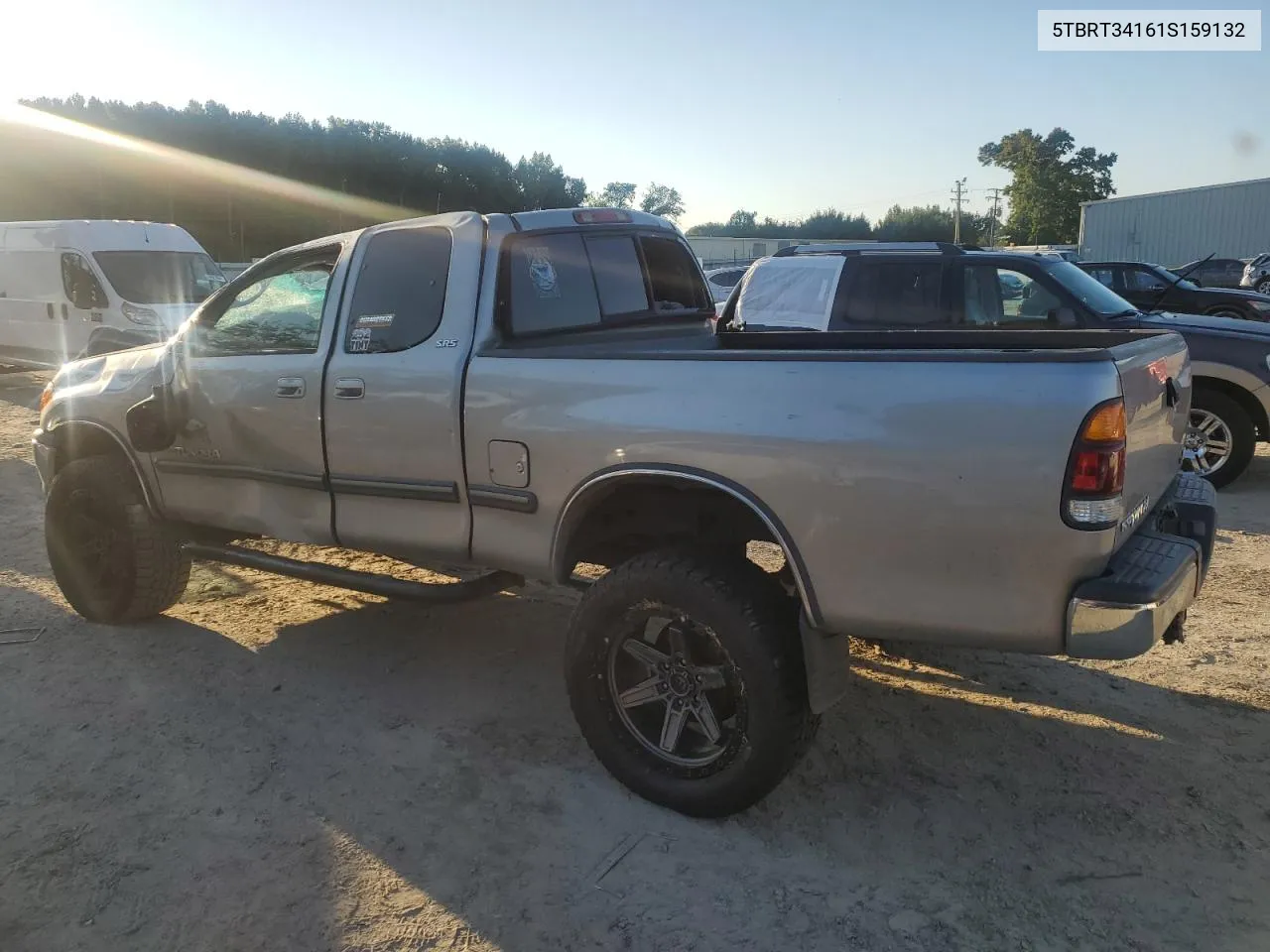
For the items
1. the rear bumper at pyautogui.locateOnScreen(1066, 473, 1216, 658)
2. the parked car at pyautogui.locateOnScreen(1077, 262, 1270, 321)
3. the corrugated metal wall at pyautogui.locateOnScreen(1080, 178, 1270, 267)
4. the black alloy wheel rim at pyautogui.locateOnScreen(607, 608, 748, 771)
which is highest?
the corrugated metal wall at pyautogui.locateOnScreen(1080, 178, 1270, 267)

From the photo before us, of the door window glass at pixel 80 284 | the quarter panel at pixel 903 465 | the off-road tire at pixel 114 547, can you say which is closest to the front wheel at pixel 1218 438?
the quarter panel at pixel 903 465

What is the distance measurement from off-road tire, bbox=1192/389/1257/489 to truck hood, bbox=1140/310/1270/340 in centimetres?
46

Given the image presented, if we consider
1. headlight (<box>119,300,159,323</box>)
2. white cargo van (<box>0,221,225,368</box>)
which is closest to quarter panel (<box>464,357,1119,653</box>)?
white cargo van (<box>0,221,225,368</box>)

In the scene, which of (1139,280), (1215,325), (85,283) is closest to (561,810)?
(1215,325)

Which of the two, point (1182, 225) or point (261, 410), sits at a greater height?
point (1182, 225)

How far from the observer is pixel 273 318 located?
14.7 feet

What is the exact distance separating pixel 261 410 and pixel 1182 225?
147 ft

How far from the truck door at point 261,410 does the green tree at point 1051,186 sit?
234ft

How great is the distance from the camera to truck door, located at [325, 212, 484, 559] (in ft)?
12.3

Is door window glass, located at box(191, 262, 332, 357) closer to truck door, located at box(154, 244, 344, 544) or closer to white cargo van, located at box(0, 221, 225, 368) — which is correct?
truck door, located at box(154, 244, 344, 544)

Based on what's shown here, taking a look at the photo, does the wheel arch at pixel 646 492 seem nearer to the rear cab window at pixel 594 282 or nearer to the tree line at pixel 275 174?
the rear cab window at pixel 594 282

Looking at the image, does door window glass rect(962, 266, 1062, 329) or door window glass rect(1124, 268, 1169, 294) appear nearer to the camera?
door window glass rect(962, 266, 1062, 329)

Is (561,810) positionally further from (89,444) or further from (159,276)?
(159,276)

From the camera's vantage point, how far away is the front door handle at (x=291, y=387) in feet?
13.7
